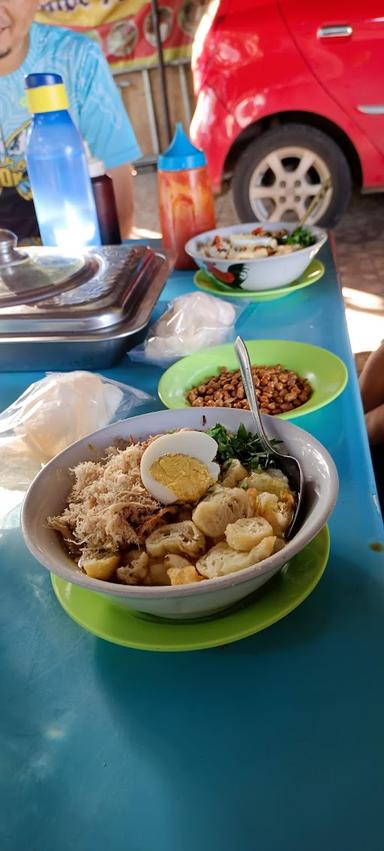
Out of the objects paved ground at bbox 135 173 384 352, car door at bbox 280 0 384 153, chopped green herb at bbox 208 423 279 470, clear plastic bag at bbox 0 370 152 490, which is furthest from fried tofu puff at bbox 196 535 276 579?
car door at bbox 280 0 384 153

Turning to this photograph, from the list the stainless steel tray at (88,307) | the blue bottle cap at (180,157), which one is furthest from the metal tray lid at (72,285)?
the blue bottle cap at (180,157)

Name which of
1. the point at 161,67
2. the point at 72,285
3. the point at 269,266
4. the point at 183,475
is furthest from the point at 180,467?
the point at 161,67

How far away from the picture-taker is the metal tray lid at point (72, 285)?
40.1 inches

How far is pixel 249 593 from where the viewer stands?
548mm

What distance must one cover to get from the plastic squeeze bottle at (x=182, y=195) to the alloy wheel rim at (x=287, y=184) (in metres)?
1.82

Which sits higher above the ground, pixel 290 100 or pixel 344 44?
pixel 344 44

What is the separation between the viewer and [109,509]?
597 mm

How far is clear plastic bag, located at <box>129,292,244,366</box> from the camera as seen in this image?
1076 mm

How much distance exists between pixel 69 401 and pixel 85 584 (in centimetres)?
38

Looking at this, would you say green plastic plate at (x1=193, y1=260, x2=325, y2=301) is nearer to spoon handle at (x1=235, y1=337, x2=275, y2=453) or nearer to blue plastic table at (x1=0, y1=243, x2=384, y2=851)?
spoon handle at (x1=235, y1=337, x2=275, y2=453)

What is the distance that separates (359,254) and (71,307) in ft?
8.76

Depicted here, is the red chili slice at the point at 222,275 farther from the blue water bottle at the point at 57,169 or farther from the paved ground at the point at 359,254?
the paved ground at the point at 359,254

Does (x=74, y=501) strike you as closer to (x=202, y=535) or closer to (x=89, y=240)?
(x=202, y=535)

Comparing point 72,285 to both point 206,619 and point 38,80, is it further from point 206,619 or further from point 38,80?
point 206,619
